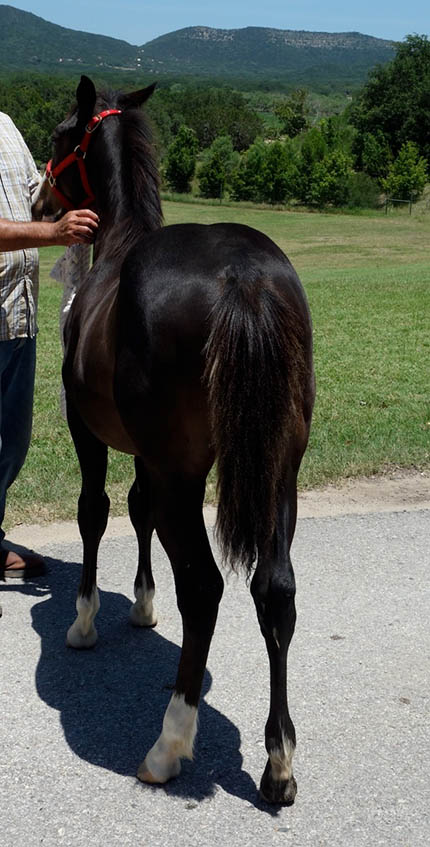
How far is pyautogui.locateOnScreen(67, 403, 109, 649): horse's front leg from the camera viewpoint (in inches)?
149

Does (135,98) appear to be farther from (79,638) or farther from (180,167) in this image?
(180,167)

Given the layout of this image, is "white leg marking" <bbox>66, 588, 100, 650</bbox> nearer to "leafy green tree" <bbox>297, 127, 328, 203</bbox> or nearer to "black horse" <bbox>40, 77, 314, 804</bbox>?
"black horse" <bbox>40, 77, 314, 804</bbox>

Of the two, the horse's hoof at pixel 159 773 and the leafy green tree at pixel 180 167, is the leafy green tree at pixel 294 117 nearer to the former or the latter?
the leafy green tree at pixel 180 167

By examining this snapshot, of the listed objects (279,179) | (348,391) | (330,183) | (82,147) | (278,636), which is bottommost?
(279,179)

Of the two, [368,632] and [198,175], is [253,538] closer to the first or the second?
[368,632]

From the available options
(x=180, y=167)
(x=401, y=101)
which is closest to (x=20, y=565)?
(x=180, y=167)

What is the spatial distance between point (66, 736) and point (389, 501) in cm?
293

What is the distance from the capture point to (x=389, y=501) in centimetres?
557

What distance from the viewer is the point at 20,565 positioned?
4.54 m

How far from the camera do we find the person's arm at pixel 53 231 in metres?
3.65

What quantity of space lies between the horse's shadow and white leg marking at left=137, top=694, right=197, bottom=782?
0.17 feet

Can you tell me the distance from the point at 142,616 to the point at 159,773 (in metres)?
1.14

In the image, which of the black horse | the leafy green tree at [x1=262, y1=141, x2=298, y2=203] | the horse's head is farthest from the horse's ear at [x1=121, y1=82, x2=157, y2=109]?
the leafy green tree at [x1=262, y1=141, x2=298, y2=203]

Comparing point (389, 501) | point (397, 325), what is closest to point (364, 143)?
point (397, 325)
